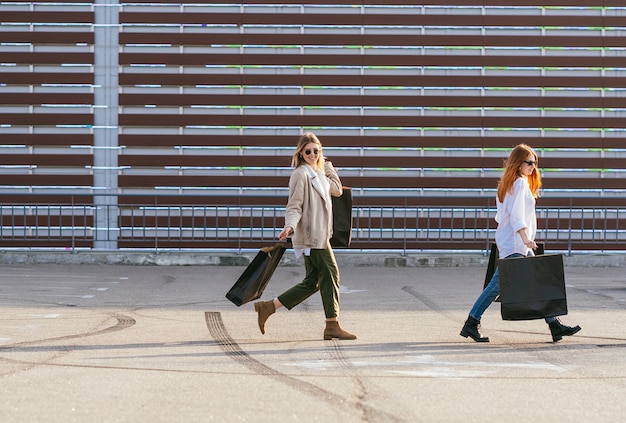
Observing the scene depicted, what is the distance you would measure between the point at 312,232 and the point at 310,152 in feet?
1.91

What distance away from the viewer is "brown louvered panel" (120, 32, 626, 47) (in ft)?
62.4

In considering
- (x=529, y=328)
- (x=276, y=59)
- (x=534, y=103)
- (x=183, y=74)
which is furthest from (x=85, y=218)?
(x=529, y=328)

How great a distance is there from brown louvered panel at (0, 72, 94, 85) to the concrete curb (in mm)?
3874

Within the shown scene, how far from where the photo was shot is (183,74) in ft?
62.5

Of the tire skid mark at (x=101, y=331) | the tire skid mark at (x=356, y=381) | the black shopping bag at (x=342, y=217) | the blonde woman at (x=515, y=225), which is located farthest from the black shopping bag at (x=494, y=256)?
the tire skid mark at (x=101, y=331)

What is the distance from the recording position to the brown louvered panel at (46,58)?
18969mm

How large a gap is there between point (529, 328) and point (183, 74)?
1183 cm

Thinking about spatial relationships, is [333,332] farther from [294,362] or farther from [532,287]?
[532,287]

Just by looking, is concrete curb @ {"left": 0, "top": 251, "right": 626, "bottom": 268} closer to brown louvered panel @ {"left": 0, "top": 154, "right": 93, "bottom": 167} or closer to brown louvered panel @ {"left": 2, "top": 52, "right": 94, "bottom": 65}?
brown louvered panel @ {"left": 0, "top": 154, "right": 93, "bottom": 167}

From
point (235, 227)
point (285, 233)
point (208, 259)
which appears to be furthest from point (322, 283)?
point (235, 227)

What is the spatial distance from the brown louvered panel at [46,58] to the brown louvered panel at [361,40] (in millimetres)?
729

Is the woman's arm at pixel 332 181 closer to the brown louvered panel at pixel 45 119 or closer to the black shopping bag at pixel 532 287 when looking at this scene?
the black shopping bag at pixel 532 287

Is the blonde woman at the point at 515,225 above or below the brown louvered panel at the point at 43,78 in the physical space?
below

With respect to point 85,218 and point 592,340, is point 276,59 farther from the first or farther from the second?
point 592,340
